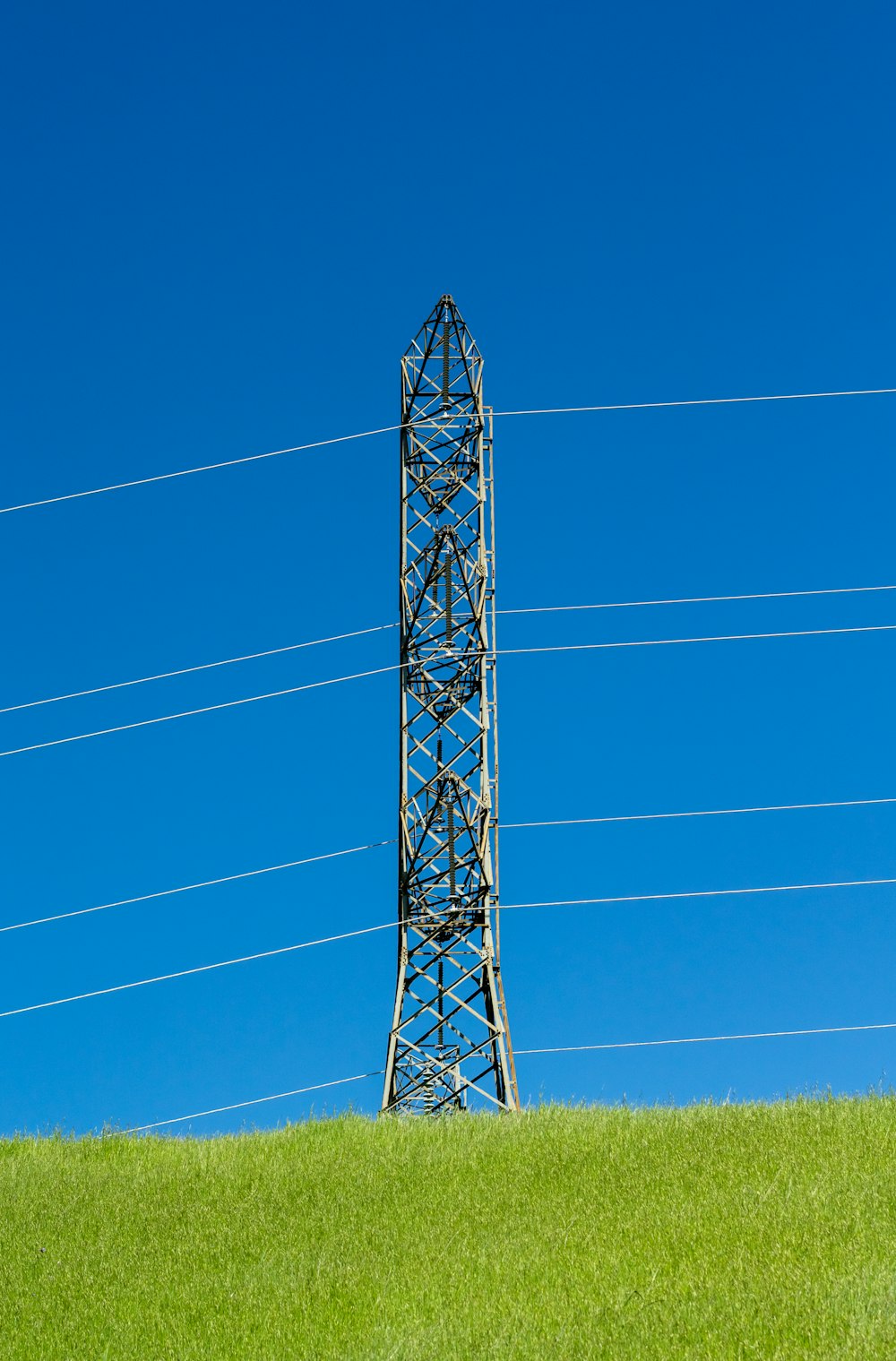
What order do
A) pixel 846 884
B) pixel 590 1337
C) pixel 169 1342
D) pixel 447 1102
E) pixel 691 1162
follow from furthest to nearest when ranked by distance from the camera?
pixel 846 884 → pixel 447 1102 → pixel 691 1162 → pixel 169 1342 → pixel 590 1337

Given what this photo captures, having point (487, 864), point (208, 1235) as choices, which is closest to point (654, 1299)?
point (208, 1235)

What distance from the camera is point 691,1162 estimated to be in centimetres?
1423

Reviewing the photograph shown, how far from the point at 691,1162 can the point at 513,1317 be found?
4.83 metres

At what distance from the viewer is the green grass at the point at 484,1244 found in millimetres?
9547

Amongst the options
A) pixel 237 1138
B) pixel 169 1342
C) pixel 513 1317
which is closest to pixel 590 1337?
pixel 513 1317

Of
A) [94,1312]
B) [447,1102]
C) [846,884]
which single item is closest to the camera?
[94,1312]

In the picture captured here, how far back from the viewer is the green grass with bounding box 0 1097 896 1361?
9547 mm

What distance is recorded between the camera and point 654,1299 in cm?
987

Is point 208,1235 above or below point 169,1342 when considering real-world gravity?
above

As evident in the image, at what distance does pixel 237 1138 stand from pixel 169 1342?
8.56m

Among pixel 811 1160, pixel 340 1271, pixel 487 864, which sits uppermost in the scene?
pixel 487 864

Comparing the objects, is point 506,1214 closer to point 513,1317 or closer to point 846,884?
point 513,1317

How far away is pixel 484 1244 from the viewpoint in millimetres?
11906

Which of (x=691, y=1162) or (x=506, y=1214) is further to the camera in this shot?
(x=691, y=1162)
